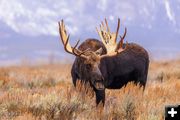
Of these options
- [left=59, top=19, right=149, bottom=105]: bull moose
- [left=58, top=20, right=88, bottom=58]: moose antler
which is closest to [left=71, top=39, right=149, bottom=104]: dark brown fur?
[left=59, top=19, right=149, bottom=105]: bull moose

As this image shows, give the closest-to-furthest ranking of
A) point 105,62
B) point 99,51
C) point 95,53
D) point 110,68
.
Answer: point 95,53 < point 99,51 < point 105,62 < point 110,68

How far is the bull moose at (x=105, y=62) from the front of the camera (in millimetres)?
10227

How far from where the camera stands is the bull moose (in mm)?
10227

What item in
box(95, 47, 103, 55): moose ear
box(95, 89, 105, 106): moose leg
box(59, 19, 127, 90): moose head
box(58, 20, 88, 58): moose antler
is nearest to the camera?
box(59, 19, 127, 90): moose head

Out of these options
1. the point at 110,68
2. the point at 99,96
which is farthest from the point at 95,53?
the point at 110,68

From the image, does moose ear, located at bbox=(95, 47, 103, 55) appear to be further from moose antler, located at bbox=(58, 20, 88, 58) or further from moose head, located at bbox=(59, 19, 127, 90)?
moose antler, located at bbox=(58, 20, 88, 58)

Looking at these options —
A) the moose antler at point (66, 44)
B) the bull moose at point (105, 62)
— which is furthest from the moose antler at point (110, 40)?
the moose antler at point (66, 44)

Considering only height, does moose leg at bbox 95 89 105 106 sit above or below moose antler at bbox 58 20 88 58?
below

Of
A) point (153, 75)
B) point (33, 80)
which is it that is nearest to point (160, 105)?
point (33, 80)

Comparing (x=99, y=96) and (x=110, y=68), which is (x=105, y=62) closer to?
(x=110, y=68)

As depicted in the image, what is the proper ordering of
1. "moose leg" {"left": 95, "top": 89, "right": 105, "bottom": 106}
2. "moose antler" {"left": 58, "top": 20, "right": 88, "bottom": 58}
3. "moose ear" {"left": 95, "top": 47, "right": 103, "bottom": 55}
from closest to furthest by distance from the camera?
1. "moose antler" {"left": 58, "top": 20, "right": 88, "bottom": 58}
2. "moose leg" {"left": 95, "top": 89, "right": 105, "bottom": 106}
3. "moose ear" {"left": 95, "top": 47, "right": 103, "bottom": 55}

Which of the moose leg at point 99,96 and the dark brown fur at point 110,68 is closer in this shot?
the dark brown fur at point 110,68

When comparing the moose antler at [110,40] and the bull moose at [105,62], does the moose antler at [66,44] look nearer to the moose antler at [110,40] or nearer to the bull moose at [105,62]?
the bull moose at [105,62]

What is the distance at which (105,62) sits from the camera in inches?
447
